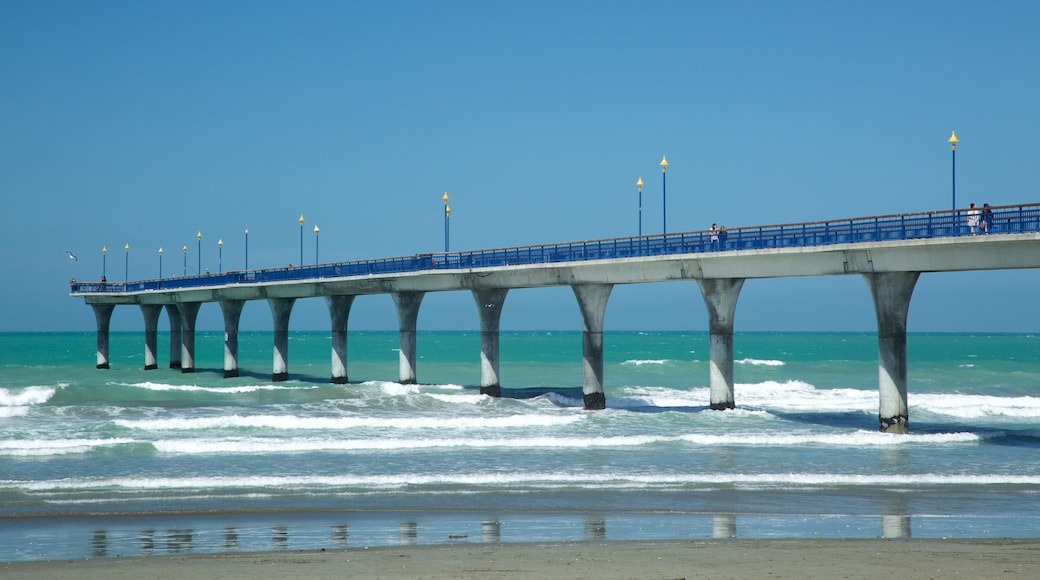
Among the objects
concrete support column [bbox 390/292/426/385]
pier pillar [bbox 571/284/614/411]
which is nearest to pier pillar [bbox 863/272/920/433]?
pier pillar [bbox 571/284/614/411]

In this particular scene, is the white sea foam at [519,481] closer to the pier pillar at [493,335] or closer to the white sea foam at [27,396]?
the pier pillar at [493,335]

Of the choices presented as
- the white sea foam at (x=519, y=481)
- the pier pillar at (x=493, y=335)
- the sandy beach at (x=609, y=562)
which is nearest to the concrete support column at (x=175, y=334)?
the pier pillar at (x=493, y=335)

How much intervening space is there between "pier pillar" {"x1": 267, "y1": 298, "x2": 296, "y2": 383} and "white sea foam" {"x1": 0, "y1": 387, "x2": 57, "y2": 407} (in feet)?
41.4

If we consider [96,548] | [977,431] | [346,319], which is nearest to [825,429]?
[977,431]

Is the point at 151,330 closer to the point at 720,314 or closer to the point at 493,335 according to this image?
the point at 493,335

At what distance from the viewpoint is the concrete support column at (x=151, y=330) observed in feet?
233

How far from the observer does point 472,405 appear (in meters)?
42.1

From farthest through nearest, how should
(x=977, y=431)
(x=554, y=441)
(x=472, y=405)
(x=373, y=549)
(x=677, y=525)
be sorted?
(x=472, y=405), (x=977, y=431), (x=554, y=441), (x=677, y=525), (x=373, y=549)

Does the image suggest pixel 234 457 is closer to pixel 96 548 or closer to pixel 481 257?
pixel 96 548

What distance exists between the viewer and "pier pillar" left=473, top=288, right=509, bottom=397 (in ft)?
144

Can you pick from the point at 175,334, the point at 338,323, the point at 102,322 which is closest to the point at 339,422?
the point at 338,323

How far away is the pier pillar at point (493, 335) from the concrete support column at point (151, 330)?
35889 mm

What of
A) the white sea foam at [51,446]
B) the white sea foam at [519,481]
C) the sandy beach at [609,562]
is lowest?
the white sea foam at [519,481]

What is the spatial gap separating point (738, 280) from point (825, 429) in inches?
234
